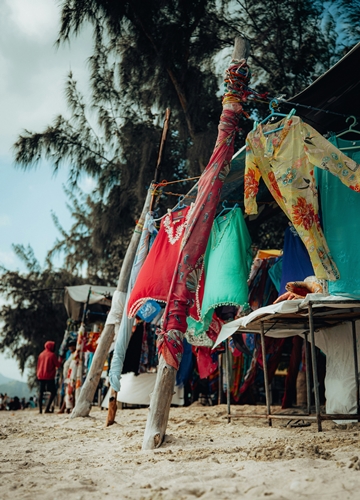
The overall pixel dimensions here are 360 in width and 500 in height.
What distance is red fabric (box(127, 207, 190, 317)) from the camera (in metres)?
6.08

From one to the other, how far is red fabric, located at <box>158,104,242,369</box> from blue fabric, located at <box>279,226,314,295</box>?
5.39ft

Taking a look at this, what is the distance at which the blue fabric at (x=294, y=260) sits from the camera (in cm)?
654

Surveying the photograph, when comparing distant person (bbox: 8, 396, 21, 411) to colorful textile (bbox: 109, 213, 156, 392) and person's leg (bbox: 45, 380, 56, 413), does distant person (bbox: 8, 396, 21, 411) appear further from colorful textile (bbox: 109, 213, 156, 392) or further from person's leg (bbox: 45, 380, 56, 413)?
colorful textile (bbox: 109, 213, 156, 392)

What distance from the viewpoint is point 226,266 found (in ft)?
20.1

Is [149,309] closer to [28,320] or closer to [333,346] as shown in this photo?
[333,346]

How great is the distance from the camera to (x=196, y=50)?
392 inches

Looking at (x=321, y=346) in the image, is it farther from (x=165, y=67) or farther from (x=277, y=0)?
(x=277, y=0)

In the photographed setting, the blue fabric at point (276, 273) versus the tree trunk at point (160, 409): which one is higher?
the blue fabric at point (276, 273)

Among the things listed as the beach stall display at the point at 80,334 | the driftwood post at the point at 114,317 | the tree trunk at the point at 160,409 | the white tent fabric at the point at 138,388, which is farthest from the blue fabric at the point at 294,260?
the beach stall display at the point at 80,334

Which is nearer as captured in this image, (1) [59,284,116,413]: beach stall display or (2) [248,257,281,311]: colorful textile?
(2) [248,257,281,311]: colorful textile

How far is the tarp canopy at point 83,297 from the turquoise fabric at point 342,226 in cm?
657

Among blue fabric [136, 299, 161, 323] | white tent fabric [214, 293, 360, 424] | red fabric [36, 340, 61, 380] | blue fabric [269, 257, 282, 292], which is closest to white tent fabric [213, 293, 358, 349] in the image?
white tent fabric [214, 293, 360, 424]

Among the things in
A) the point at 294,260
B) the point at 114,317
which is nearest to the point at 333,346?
the point at 294,260

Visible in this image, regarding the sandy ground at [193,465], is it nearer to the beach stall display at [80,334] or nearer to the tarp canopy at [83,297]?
the beach stall display at [80,334]
